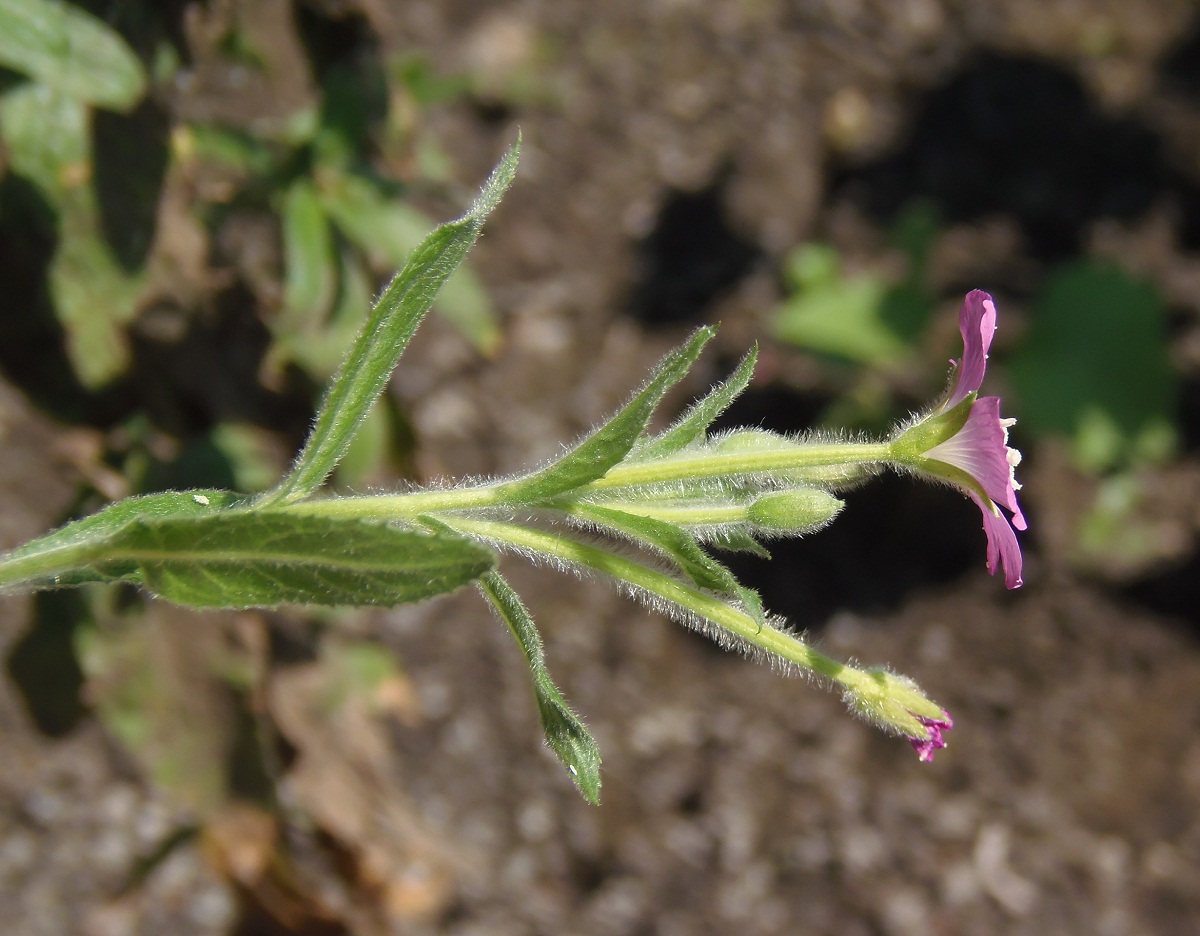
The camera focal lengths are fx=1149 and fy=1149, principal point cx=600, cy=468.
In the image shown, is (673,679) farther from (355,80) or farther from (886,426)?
(355,80)

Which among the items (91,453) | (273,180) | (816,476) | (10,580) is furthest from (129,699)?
(816,476)

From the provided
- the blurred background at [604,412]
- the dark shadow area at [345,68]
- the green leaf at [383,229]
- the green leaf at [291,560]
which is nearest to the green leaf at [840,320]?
the blurred background at [604,412]

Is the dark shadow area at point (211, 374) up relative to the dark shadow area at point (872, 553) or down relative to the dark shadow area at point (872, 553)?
up

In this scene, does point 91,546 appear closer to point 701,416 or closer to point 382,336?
point 382,336

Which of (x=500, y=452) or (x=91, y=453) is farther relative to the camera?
(x=500, y=452)

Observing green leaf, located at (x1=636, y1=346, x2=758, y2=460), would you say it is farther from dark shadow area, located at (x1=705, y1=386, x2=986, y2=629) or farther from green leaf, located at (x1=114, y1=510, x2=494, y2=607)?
dark shadow area, located at (x1=705, y1=386, x2=986, y2=629)

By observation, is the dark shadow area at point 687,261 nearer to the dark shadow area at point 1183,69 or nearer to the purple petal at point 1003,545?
the dark shadow area at point 1183,69

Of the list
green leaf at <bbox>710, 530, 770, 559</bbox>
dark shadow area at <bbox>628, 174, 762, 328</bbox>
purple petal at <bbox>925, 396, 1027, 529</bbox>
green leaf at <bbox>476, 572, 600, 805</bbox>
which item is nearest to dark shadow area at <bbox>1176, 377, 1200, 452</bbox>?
dark shadow area at <bbox>628, 174, 762, 328</bbox>
